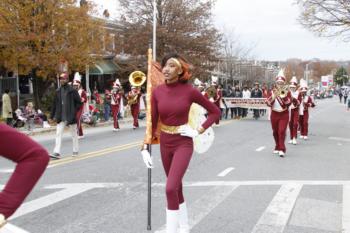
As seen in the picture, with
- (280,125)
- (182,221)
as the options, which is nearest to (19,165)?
(182,221)

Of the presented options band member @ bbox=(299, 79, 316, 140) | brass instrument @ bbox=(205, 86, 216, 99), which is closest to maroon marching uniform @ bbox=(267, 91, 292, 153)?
band member @ bbox=(299, 79, 316, 140)

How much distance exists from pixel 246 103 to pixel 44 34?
41.3ft

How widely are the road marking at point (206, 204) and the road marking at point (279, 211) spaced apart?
729 millimetres

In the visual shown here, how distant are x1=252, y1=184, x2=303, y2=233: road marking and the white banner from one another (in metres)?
20.1

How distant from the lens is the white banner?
92.3 ft

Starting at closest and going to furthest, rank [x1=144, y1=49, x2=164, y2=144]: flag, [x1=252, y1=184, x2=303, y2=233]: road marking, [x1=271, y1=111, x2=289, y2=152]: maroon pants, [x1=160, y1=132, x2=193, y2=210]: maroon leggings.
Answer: [x1=160, y1=132, x2=193, y2=210]: maroon leggings < [x1=144, y1=49, x2=164, y2=144]: flag < [x1=252, y1=184, x2=303, y2=233]: road marking < [x1=271, y1=111, x2=289, y2=152]: maroon pants

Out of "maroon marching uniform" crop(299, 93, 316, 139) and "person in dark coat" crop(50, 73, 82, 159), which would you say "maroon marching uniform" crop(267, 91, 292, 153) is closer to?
"maroon marching uniform" crop(299, 93, 316, 139)

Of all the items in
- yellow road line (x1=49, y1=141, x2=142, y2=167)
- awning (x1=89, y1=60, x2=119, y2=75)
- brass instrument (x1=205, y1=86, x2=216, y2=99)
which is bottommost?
yellow road line (x1=49, y1=141, x2=142, y2=167)

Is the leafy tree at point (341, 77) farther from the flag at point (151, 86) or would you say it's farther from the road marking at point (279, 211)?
the flag at point (151, 86)

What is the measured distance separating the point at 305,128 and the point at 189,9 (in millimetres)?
25175

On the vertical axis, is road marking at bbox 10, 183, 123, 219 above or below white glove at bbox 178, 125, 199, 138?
below

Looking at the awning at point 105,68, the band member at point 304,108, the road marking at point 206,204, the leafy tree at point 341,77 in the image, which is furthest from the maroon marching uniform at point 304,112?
the leafy tree at point 341,77

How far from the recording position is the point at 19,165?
195cm

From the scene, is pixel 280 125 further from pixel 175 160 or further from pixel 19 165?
pixel 19 165
